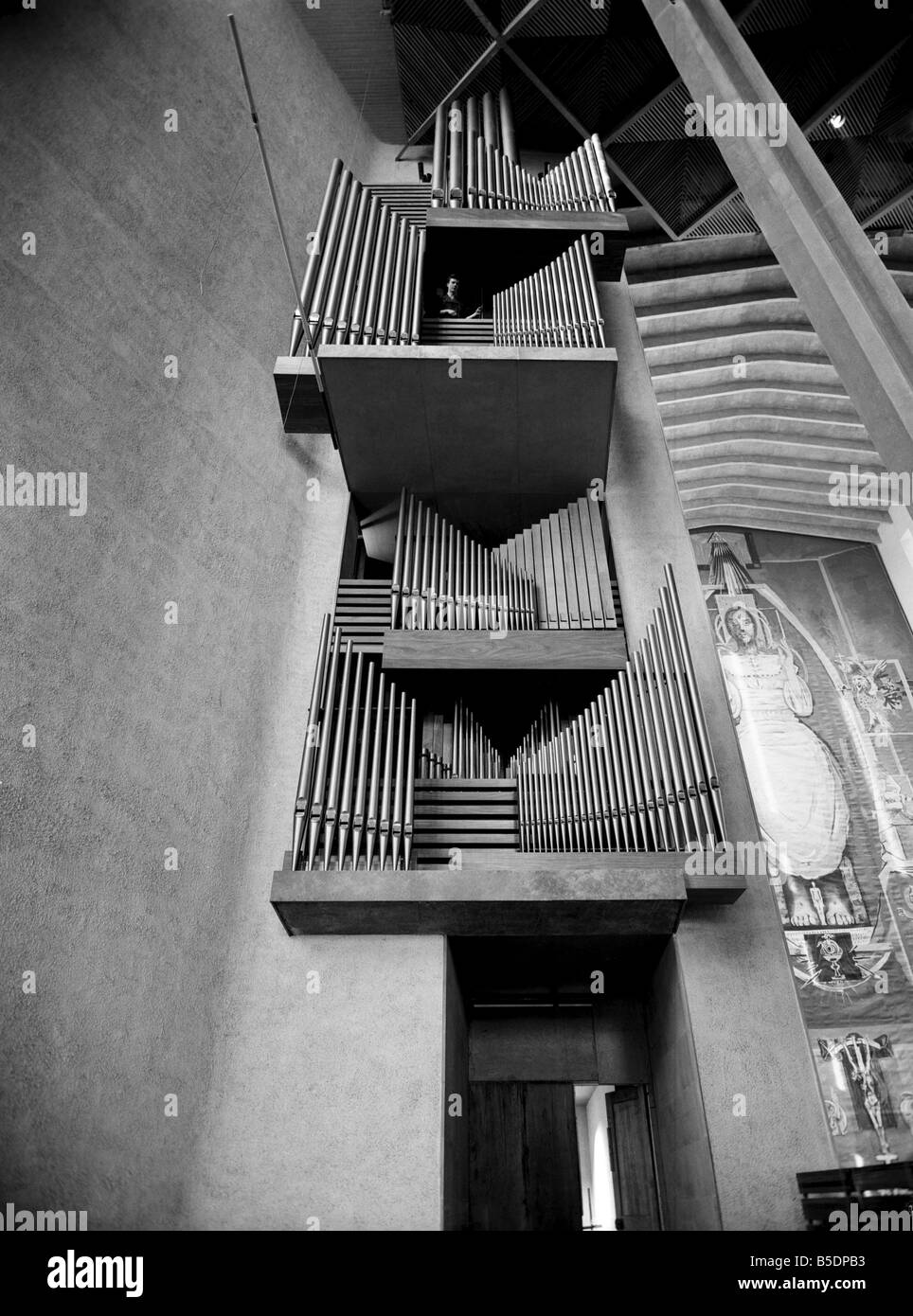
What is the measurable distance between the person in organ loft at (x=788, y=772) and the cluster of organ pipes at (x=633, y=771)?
144 inches

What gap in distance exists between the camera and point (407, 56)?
7988 mm

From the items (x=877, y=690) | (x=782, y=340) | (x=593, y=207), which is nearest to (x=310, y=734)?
(x=593, y=207)

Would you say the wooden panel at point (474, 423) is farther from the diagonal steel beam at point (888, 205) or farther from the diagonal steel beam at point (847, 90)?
the diagonal steel beam at point (888, 205)

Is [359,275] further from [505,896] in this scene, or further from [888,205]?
[888,205]

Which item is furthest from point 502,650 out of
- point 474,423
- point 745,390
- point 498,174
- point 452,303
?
point 745,390

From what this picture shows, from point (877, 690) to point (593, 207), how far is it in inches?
224

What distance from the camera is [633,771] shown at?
4273mm

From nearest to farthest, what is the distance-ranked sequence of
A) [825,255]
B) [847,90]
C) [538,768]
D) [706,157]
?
[825,255], [538,768], [847,90], [706,157]

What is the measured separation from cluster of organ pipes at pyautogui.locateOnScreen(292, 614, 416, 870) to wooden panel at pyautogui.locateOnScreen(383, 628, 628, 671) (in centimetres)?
21

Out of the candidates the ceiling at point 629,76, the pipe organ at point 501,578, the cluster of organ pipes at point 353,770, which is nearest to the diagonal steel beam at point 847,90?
the ceiling at point 629,76

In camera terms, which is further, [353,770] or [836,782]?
[836,782]

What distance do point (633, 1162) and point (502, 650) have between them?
9.88ft

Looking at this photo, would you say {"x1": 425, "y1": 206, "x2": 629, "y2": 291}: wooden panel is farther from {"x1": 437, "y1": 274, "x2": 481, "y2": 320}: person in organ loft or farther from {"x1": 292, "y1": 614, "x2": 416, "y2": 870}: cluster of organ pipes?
{"x1": 292, "y1": 614, "x2": 416, "y2": 870}: cluster of organ pipes

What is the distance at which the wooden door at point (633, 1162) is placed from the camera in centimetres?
467
